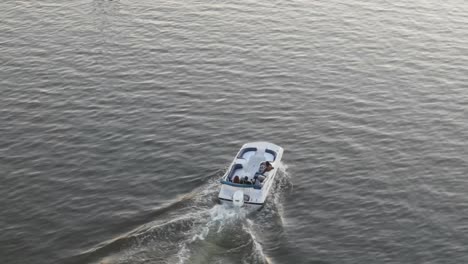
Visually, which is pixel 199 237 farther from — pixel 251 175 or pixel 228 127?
pixel 228 127

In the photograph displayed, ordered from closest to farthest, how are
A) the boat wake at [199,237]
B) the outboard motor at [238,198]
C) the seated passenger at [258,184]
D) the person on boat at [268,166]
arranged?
1. the boat wake at [199,237]
2. the outboard motor at [238,198]
3. the seated passenger at [258,184]
4. the person on boat at [268,166]

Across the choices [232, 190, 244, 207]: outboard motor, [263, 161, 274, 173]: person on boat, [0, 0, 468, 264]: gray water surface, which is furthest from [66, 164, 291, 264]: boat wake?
[263, 161, 274, 173]: person on boat

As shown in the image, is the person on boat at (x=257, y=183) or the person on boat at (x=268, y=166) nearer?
the person on boat at (x=257, y=183)

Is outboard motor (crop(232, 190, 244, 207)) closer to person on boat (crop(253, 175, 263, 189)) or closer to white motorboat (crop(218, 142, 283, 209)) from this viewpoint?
white motorboat (crop(218, 142, 283, 209))

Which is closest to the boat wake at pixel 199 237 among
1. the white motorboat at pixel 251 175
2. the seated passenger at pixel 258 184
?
the white motorboat at pixel 251 175

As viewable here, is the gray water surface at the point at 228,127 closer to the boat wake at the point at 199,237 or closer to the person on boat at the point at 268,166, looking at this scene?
the boat wake at the point at 199,237

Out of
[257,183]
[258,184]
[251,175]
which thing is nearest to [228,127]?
[251,175]

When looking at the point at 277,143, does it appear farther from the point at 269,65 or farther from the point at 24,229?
the point at 24,229

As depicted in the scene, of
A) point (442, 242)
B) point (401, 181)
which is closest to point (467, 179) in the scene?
point (401, 181)
